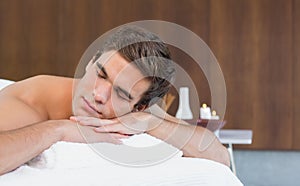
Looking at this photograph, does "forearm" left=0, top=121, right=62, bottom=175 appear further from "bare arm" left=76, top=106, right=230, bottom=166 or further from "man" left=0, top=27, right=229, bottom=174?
"bare arm" left=76, top=106, right=230, bottom=166

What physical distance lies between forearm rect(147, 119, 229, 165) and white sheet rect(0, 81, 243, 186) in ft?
0.73

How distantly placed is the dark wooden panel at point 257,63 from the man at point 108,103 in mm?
2719

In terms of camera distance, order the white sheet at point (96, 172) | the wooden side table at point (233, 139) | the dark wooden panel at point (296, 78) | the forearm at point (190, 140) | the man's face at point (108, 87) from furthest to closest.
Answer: the dark wooden panel at point (296, 78), the wooden side table at point (233, 139), the forearm at point (190, 140), the man's face at point (108, 87), the white sheet at point (96, 172)

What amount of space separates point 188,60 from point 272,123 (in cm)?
90

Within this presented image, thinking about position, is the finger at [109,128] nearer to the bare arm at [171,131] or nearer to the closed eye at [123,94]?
the bare arm at [171,131]

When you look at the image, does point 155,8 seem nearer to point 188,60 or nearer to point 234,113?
point 188,60

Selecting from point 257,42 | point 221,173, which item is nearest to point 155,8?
point 257,42

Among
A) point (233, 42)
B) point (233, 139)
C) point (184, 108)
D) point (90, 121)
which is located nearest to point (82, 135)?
point (90, 121)

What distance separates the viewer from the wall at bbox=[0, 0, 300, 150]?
427 cm

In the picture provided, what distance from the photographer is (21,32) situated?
454 cm

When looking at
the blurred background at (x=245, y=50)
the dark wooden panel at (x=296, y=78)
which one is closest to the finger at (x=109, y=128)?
the blurred background at (x=245, y=50)

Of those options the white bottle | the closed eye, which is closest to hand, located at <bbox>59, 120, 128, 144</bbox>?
the closed eye

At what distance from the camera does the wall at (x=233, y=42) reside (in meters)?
4.27

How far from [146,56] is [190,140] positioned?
313mm
